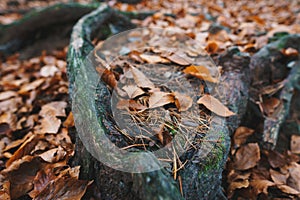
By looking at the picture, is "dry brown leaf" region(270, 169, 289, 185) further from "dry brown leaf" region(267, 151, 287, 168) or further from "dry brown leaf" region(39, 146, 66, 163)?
"dry brown leaf" region(39, 146, 66, 163)

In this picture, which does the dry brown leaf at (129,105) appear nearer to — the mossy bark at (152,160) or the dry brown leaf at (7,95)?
the mossy bark at (152,160)

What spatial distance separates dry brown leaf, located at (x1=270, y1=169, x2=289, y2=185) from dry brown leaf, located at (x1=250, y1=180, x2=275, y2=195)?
72 mm

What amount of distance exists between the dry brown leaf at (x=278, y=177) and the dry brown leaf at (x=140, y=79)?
0.94 meters

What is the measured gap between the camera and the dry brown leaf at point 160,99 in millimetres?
1470

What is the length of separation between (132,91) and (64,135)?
0.54m

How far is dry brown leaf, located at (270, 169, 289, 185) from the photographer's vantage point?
67.1 inches

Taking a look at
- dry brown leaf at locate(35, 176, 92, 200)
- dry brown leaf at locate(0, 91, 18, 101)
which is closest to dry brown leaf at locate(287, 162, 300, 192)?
dry brown leaf at locate(35, 176, 92, 200)

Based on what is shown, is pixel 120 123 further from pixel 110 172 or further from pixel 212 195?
pixel 212 195

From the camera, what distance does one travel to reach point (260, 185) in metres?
1.63

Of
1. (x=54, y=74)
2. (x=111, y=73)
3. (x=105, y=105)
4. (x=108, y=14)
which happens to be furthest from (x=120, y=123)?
(x=108, y=14)

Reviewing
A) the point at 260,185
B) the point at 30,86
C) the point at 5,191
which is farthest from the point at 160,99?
the point at 30,86

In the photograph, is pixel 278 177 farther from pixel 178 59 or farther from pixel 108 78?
pixel 108 78

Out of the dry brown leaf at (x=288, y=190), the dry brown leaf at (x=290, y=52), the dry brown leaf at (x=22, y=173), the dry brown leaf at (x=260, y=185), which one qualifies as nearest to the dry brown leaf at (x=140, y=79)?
the dry brown leaf at (x=22, y=173)

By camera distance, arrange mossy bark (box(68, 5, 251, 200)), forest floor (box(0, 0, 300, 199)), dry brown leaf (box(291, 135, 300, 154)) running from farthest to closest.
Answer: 1. dry brown leaf (box(291, 135, 300, 154))
2. forest floor (box(0, 0, 300, 199))
3. mossy bark (box(68, 5, 251, 200))
